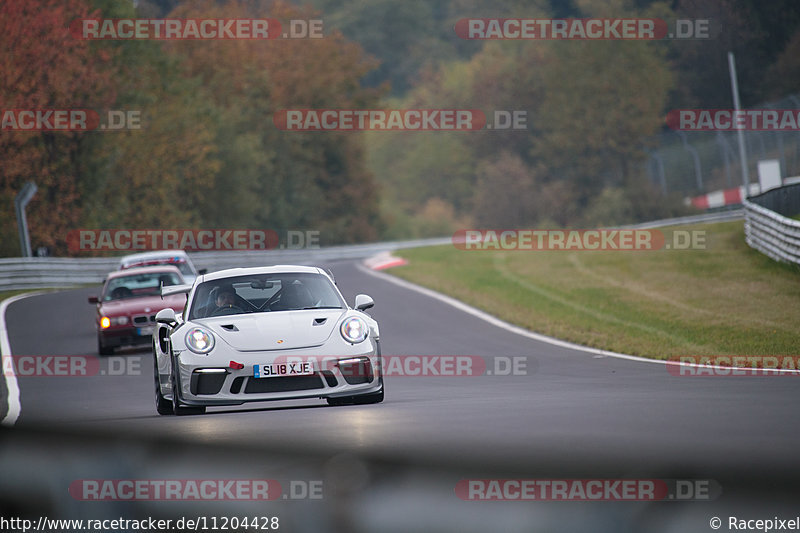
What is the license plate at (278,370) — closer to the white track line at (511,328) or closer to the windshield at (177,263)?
Answer: the white track line at (511,328)

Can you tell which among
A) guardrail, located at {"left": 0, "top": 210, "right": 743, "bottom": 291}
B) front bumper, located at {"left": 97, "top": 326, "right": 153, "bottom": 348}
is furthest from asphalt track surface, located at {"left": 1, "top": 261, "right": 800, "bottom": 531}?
guardrail, located at {"left": 0, "top": 210, "right": 743, "bottom": 291}

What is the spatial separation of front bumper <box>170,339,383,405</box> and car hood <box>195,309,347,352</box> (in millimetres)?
108

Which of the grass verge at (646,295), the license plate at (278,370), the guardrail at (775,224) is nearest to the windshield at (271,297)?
the license plate at (278,370)

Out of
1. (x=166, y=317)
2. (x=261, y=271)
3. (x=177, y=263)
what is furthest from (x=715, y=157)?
(x=166, y=317)

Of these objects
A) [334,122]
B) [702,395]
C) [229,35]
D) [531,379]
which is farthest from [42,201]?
[702,395]

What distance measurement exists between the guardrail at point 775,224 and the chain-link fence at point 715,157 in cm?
1770

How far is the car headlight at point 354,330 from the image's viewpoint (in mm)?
10914

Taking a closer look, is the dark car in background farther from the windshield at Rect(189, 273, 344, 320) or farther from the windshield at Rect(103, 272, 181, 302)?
the windshield at Rect(189, 273, 344, 320)

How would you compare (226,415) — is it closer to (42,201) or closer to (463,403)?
(463,403)

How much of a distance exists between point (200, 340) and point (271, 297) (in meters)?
1.24

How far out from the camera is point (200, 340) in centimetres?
1088

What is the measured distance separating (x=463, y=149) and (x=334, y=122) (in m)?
29.8

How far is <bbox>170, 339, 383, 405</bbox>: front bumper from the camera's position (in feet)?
34.6

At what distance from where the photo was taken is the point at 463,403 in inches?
440
